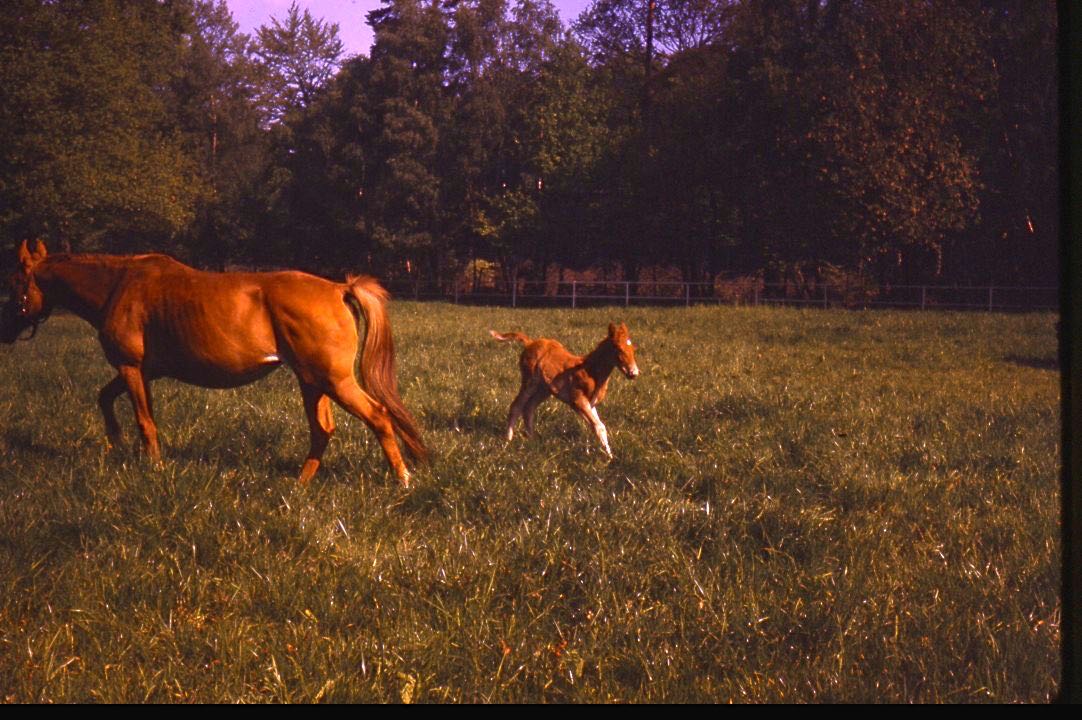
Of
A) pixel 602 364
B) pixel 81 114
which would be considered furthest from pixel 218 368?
pixel 81 114

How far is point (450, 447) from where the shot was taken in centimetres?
611

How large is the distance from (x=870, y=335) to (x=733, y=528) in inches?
497

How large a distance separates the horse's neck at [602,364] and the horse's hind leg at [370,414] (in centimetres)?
242

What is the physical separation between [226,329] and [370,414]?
112 cm

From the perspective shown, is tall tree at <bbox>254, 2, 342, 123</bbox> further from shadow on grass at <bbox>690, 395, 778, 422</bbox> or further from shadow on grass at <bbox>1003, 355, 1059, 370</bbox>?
shadow on grass at <bbox>1003, 355, 1059, 370</bbox>

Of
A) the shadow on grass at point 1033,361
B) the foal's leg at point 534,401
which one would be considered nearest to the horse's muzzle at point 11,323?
the foal's leg at point 534,401

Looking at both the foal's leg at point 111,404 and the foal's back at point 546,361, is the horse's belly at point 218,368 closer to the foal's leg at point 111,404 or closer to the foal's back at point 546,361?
the foal's leg at point 111,404

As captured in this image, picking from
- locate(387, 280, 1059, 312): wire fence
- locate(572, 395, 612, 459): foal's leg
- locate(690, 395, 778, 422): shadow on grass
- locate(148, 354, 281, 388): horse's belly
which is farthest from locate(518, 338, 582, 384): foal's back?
locate(387, 280, 1059, 312): wire fence

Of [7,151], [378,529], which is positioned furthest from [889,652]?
[7,151]

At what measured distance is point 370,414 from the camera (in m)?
5.44

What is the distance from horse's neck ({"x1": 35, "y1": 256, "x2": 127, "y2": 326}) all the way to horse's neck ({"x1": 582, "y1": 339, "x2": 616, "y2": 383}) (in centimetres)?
386

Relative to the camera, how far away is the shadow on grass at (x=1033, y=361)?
1171 centimetres

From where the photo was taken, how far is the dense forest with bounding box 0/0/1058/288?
287 inches

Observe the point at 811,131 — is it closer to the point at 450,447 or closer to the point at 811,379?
the point at 811,379
